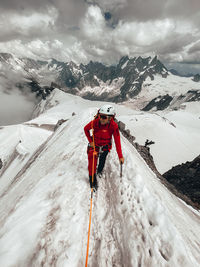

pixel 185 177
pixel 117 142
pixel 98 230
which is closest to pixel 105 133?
pixel 117 142

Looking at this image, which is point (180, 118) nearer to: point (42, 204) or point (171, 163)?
A: point (171, 163)

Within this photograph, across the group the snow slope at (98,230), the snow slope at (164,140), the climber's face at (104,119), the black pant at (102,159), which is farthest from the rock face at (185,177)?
the snow slope at (164,140)

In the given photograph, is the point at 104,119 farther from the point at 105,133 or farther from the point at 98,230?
the point at 98,230

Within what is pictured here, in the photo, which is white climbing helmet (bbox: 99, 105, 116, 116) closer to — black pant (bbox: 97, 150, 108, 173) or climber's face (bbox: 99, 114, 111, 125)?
climber's face (bbox: 99, 114, 111, 125)

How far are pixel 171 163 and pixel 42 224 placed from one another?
5393 centimetres

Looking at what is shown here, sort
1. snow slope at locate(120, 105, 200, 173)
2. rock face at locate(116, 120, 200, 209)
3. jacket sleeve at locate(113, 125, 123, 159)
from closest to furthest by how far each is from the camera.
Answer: jacket sleeve at locate(113, 125, 123, 159)
rock face at locate(116, 120, 200, 209)
snow slope at locate(120, 105, 200, 173)

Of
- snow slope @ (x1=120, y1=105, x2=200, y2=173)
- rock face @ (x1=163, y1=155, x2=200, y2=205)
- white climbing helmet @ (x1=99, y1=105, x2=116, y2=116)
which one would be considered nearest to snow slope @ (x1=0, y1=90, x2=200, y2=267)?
white climbing helmet @ (x1=99, y1=105, x2=116, y2=116)

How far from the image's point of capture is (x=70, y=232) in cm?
548

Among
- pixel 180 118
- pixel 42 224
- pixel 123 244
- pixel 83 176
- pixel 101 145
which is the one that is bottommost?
pixel 123 244

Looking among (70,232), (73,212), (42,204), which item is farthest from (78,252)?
(42,204)

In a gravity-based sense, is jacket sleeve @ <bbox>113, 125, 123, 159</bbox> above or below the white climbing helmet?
below

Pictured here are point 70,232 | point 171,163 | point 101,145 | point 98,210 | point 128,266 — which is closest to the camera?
point 128,266

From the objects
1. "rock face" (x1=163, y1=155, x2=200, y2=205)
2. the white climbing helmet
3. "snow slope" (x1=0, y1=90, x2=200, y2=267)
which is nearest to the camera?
"snow slope" (x1=0, y1=90, x2=200, y2=267)

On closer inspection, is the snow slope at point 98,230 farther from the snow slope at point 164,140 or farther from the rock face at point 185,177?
the snow slope at point 164,140
